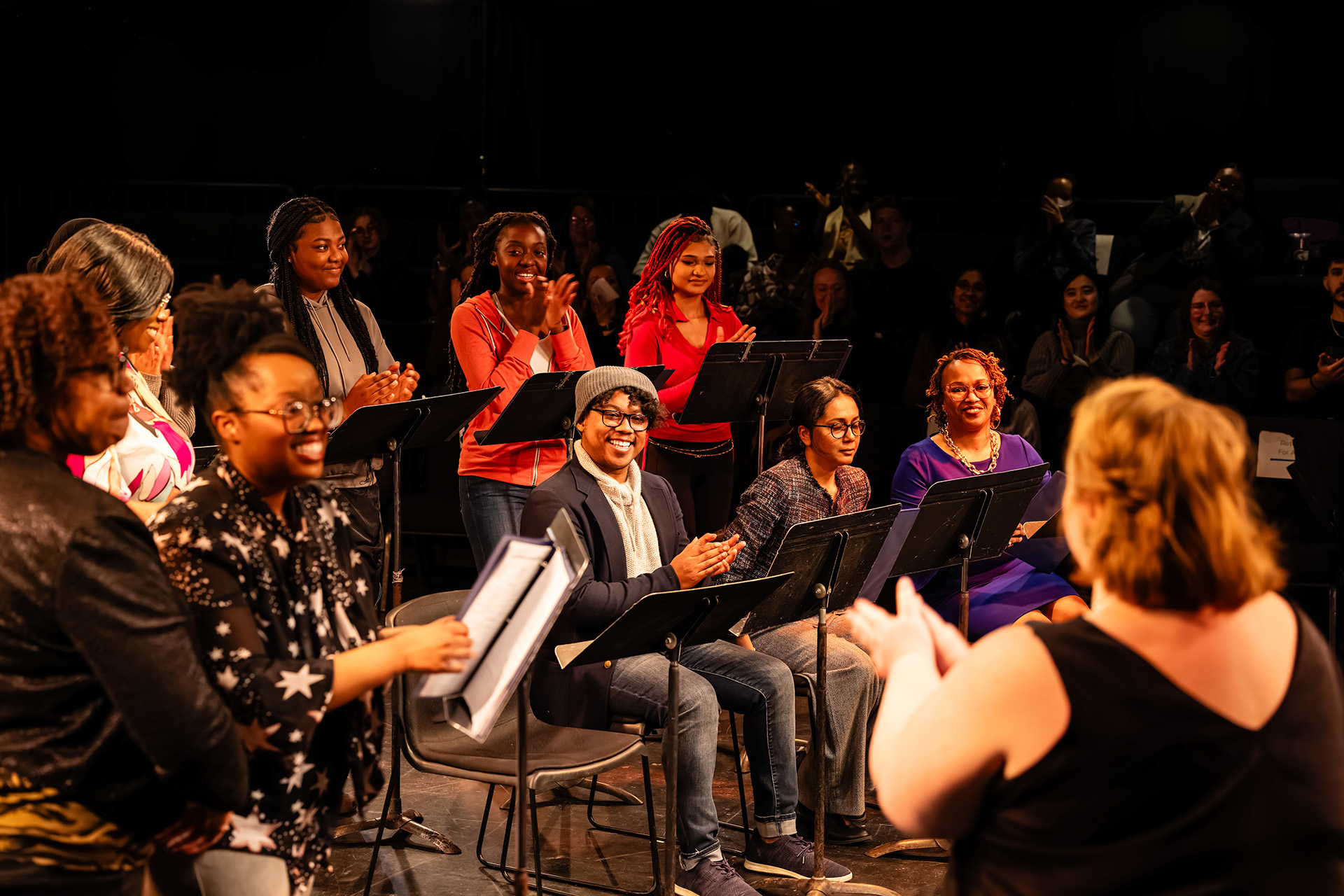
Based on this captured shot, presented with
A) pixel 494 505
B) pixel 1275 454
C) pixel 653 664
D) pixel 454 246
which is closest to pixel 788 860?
pixel 653 664

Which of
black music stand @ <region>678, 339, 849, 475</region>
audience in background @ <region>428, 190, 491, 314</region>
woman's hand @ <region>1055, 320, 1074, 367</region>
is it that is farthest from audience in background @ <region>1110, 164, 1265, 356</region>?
audience in background @ <region>428, 190, 491, 314</region>

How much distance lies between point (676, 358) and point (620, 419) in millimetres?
1185

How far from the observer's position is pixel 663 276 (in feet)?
15.7

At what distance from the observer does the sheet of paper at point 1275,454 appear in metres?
5.13

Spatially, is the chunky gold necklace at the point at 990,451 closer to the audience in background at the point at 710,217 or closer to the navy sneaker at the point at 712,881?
the navy sneaker at the point at 712,881

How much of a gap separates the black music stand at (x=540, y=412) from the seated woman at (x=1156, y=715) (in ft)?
7.84

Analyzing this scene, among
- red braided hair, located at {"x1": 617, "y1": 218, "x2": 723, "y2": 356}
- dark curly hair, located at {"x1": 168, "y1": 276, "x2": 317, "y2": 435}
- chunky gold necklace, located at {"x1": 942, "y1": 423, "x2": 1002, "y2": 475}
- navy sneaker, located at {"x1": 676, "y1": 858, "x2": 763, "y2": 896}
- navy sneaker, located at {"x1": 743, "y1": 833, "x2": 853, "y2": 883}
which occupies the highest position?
red braided hair, located at {"x1": 617, "y1": 218, "x2": 723, "y2": 356}

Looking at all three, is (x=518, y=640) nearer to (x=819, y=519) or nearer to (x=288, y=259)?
(x=819, y=519)

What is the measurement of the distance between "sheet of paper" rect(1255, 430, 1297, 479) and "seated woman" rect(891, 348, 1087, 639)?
3.97ft

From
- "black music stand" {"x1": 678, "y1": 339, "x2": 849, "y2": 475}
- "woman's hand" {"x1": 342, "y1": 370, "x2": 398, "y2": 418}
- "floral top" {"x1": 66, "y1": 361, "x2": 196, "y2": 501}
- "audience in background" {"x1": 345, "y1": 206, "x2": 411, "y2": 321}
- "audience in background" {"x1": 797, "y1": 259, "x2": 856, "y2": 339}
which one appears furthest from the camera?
"audience in background" {"x1": 345, "y1": 206, "x2": 411, "y2": 321}

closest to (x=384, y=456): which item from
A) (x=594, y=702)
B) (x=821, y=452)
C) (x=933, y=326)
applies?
(x=594, y=702)

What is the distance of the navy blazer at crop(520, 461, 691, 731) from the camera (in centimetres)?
332

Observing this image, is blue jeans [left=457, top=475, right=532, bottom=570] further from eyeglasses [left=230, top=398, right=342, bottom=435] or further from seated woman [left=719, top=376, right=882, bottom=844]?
eyeglasses [left=230, top=398, right=342, bottom=435]

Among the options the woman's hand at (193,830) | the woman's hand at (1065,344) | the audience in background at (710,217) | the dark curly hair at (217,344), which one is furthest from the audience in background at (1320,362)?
the woman's hand at (193,830)
